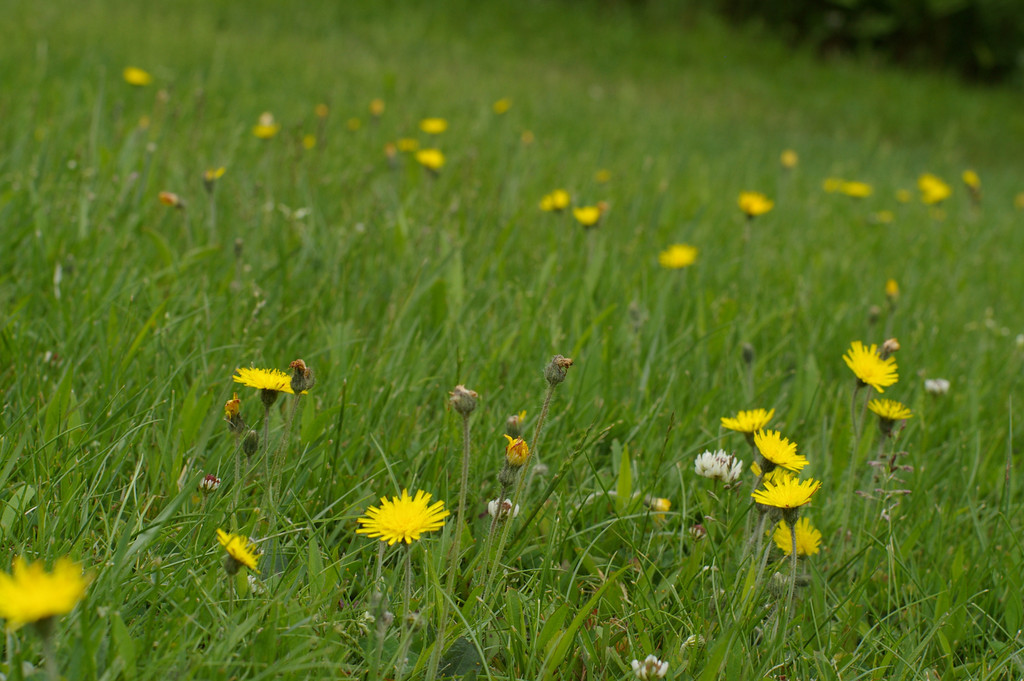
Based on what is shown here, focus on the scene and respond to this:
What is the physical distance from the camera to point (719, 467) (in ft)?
3.74

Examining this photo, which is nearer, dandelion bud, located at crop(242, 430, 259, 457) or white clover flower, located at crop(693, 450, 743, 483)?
dandelion bud, located at crop(242, 430, 259, 457)

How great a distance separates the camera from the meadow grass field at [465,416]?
2.87 feet

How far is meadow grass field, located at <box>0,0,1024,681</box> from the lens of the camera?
874 millimetres

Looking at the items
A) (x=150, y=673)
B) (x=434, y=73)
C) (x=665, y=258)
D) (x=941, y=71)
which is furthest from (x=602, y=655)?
(x=941, y=71)

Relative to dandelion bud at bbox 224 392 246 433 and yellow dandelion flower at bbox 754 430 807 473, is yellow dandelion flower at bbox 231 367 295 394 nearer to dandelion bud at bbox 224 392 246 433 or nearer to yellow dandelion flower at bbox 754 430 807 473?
dandelion bud at bbox 224 392 246 433

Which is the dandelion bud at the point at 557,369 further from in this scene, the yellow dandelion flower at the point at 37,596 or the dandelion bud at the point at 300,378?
the yellow dandelion flower at the point at 37,596

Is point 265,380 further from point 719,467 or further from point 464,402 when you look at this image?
point 719,467

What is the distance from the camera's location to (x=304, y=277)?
178 centimetres

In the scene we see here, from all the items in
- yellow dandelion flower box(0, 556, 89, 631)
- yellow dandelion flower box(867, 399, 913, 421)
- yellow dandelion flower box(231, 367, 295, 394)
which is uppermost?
yellow dandelion flower box(0, 556, 89, 631)

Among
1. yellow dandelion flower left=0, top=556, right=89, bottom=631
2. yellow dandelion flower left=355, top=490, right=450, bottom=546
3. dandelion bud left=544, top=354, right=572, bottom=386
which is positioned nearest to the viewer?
yellow dandelion flower left=0, top=556, right=89, bottom=631

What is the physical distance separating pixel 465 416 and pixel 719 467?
456 millimetres

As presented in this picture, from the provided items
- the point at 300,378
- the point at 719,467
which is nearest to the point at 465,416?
the point at 300,378

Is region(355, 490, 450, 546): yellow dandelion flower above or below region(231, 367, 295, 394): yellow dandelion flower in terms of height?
below

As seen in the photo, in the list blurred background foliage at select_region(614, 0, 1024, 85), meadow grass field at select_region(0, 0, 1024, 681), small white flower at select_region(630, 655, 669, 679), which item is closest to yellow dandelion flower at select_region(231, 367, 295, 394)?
meadow grass field at select_region(0, 0, 1024, 681)
